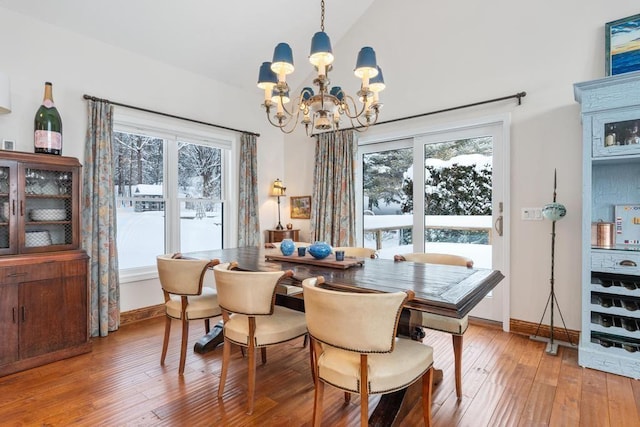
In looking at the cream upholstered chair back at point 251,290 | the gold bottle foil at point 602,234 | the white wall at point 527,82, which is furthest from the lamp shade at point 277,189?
the gold bottle foil at point 602,234

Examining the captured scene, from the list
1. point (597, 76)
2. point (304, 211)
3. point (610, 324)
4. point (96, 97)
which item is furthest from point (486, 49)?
point (96, 97)

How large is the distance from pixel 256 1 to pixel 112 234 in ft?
9.65

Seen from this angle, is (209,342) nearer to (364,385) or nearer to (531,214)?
(364,385)

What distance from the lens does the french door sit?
344cm

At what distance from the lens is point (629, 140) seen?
2.45 m

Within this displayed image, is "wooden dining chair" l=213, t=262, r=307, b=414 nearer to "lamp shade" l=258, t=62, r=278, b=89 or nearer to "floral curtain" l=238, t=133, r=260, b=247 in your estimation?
"lamp shade" l=258, t=62, r=278, b=89

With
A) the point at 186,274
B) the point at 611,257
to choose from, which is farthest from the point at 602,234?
the point at 186,274

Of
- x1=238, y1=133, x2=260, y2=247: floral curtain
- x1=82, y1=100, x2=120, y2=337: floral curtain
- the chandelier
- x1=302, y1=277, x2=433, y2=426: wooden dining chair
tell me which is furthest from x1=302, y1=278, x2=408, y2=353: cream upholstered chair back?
x1=238, y1=133, x2=260, y2=247: floral curtain

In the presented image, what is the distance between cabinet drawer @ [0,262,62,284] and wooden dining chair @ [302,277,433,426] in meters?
2.33

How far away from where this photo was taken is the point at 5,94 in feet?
8.66

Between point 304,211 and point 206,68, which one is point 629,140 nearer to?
point 304,211

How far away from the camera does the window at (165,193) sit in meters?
3.66

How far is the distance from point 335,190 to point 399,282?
268 centimetres

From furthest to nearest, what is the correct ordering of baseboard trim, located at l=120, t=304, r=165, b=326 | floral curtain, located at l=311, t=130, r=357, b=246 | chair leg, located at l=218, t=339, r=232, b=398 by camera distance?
floral curtain, located at l=311, t=130, r=357, b=246 → baseboard trim, located at l=120, t=304, r=165, b=326 → chair leg, located at l=218, t=339, r=232, b=398
